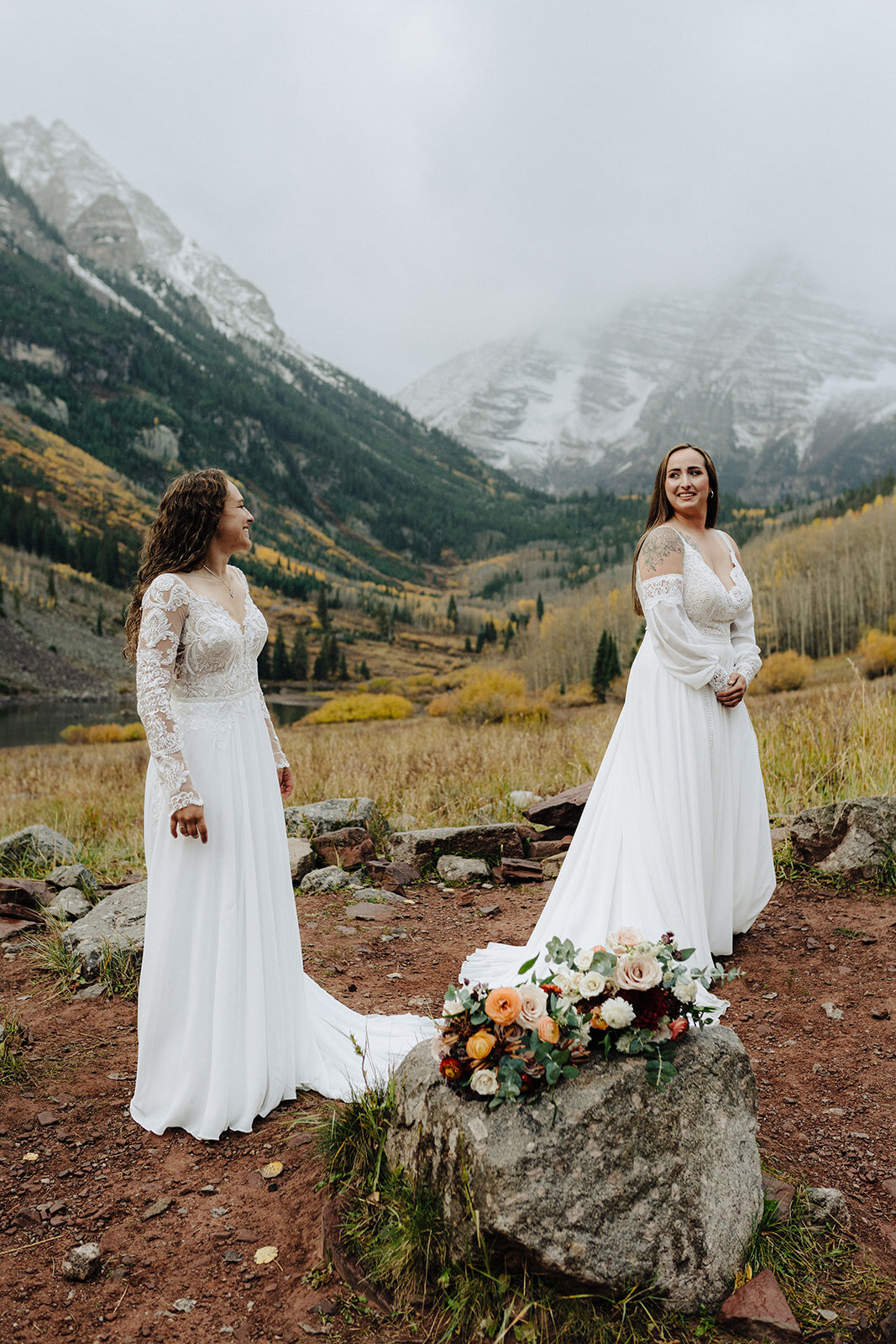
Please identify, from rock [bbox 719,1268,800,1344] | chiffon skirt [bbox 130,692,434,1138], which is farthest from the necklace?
rock [bbox 719,1268,800,1344]

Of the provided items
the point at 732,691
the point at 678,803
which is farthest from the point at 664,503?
the point at 678,803

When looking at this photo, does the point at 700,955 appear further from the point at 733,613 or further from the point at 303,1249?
the point at 303,1249

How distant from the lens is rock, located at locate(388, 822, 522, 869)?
23.8 ft

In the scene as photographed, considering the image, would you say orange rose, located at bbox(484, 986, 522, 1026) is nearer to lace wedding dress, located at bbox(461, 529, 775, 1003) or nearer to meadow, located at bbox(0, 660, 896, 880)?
lace wedding dress, located at bbox(461, 529, 775, 1003)

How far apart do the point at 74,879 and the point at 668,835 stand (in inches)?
205

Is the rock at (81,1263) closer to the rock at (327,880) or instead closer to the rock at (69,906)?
the rock at (69,906)

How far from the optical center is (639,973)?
2203 mm

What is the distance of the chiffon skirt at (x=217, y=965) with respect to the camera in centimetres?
334

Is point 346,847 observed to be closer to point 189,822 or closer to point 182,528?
point 189,822

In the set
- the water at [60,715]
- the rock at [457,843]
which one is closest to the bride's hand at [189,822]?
the rock at [457,843]

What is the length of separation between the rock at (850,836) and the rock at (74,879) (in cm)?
590

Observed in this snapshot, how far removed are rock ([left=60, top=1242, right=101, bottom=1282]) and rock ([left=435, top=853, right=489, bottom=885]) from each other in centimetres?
458

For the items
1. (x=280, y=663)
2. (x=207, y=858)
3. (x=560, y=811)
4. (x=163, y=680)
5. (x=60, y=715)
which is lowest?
(x=60, y=715)

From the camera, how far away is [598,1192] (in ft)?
6.82
